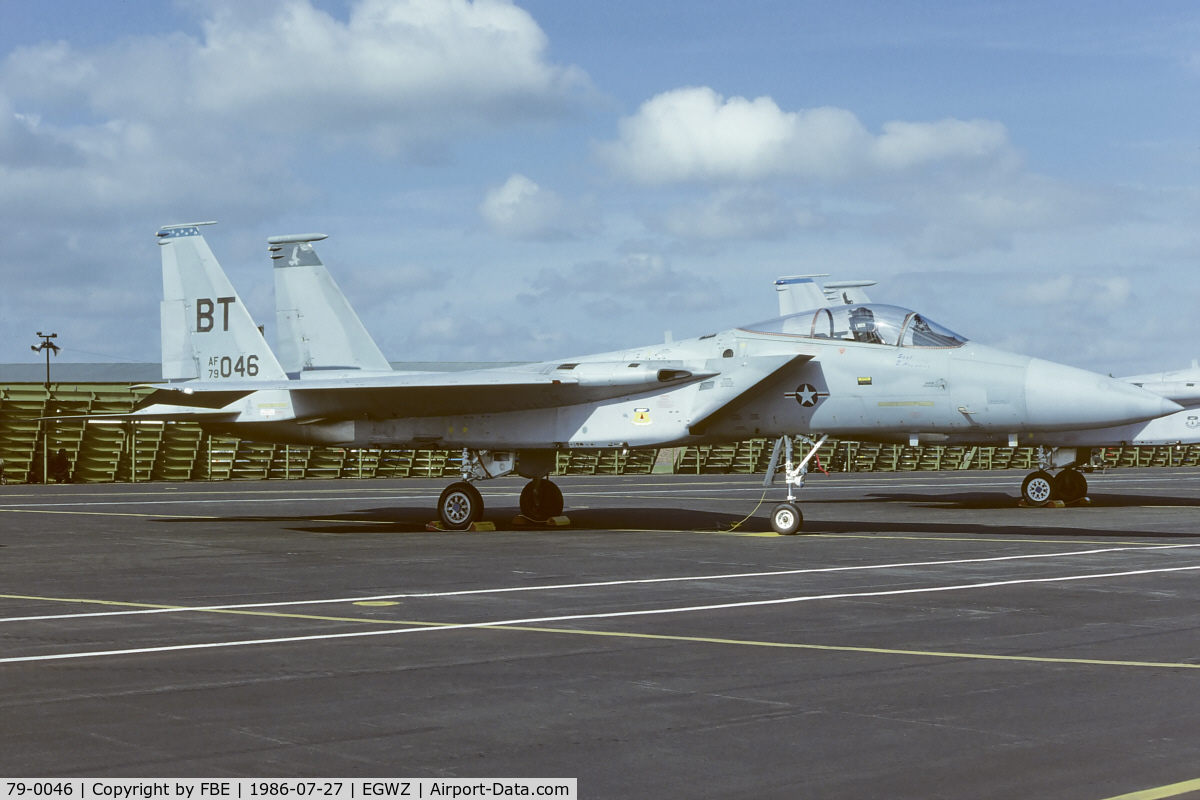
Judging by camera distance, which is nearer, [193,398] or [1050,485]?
[193,398]

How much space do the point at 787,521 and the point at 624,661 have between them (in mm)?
9758

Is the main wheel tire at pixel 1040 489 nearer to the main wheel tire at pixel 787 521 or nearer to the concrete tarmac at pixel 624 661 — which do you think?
the concrete tarmac at pixel 624 661

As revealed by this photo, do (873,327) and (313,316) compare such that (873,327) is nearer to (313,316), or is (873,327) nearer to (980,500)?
(313,316)

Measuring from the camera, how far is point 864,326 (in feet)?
54.2

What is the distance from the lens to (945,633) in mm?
8602

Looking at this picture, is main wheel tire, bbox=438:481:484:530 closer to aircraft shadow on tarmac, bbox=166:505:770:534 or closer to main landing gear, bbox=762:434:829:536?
aircraft shadow on tarmac, bbox=166:505:770:534

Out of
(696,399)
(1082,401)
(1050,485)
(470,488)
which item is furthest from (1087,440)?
(470,488)

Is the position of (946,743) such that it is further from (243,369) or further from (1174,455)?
(1174,455)

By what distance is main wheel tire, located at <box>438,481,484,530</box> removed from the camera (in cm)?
1833

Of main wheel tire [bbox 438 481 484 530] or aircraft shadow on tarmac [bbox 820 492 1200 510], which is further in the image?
aircraft shadow on tarmac [bbox 820 492 1200 510]

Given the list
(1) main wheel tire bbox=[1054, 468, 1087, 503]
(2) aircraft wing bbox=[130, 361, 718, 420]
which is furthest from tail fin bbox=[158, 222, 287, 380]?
(1) main wheel tire bbox=[1054, 468, 1087, 503]

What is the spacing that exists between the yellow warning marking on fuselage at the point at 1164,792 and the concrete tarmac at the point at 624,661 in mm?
23

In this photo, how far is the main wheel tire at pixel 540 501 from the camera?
19252mm

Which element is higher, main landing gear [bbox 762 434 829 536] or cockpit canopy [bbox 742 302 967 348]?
cockpit canopy [bbox 742 302 967 348]
